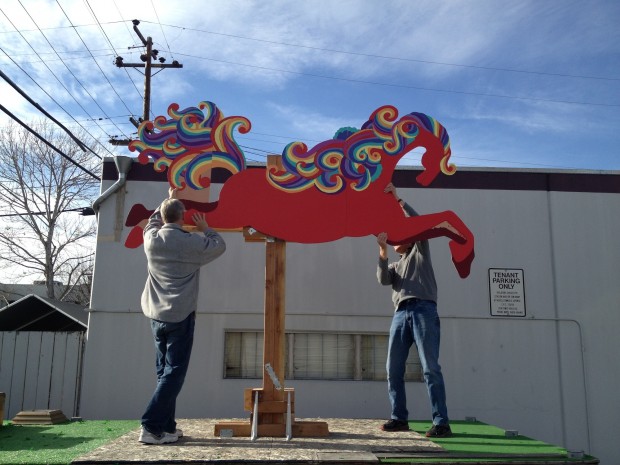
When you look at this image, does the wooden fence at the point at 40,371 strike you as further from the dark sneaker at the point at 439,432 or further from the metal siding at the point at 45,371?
the dark sneaker at the point at 439,432

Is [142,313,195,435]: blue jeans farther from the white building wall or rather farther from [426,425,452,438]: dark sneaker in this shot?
the white building wall

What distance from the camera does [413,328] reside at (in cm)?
443

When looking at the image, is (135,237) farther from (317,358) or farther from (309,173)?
(317,358)

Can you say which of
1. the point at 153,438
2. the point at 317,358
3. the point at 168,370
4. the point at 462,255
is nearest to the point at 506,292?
the point at 462,255

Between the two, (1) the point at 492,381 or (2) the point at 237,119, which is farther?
(1) the point at 492,381

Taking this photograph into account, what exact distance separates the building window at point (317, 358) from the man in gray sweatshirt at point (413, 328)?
2177mm

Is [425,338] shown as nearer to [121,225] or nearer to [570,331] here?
[570,331]

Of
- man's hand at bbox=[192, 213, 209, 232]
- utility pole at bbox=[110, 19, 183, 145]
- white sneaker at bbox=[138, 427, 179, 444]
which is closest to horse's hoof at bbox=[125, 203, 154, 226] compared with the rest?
man's hand at bbox=[192, 213, 209, 232]

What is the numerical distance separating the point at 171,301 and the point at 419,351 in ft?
6.23

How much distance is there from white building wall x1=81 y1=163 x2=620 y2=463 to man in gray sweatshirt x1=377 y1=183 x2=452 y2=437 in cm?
209

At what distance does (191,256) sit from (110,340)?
126 inches

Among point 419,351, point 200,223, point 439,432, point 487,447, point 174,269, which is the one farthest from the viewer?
point 419,351

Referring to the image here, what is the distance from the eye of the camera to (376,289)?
22.1 feet

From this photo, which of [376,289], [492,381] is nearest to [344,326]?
[376,289]
